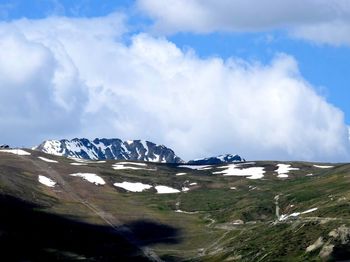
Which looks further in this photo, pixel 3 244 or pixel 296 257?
pixel 3 244

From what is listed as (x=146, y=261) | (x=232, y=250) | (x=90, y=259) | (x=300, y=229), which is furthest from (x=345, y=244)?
(x=90, y=259)

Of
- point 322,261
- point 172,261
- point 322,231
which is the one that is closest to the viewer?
point 322,261

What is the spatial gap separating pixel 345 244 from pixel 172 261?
4624 cm

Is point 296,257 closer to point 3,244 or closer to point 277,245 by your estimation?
point 277,245

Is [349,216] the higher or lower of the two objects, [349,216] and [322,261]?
the higher

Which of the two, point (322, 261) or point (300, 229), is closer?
point (322, 261)

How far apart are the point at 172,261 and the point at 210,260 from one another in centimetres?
1014

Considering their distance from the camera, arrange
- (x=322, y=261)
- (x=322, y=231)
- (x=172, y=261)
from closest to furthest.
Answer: (x=322, y=261) → (x=322, y=231) → (x=172, y=261)

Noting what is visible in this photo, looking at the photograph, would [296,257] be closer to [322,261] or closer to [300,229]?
[322,261]

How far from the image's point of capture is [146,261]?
196000 mm

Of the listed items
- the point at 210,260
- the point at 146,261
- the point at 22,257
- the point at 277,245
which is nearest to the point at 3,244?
the point at 22,257

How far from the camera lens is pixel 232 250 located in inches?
7859

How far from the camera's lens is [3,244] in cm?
19262

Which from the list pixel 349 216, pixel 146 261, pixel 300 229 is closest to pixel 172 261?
pixel 146 261
